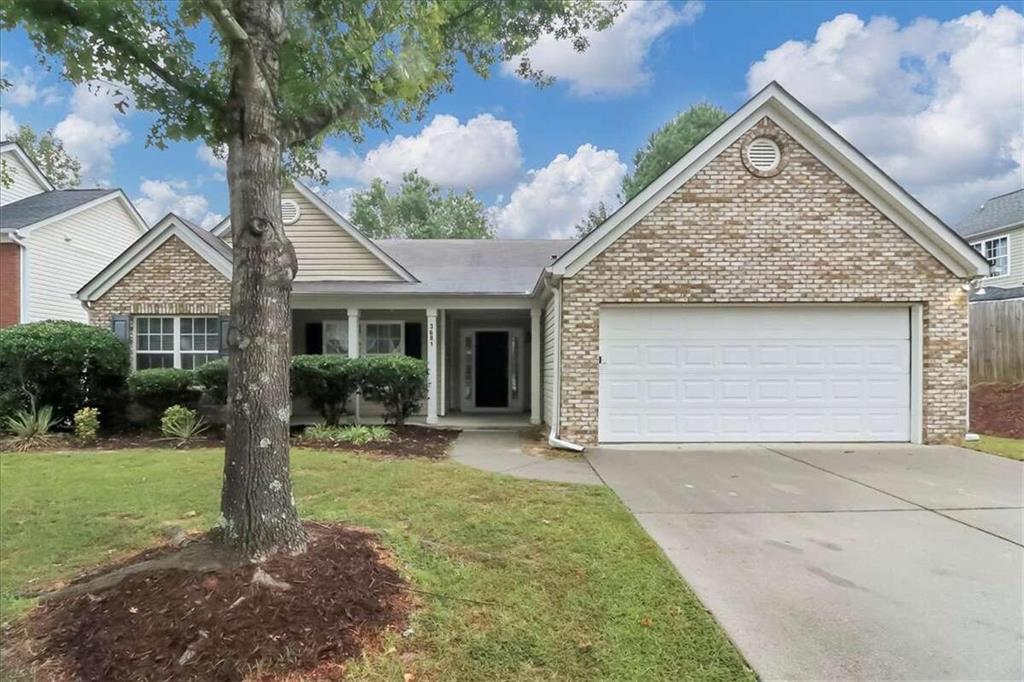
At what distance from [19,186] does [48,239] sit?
386 cm

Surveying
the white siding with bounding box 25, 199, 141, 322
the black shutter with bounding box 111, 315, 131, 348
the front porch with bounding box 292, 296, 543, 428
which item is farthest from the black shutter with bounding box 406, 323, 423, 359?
the white siding with bounding box 25, 199, 141, 322

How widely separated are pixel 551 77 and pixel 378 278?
5651 mm

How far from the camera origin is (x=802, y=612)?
11.7ft

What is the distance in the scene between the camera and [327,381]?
436 inches

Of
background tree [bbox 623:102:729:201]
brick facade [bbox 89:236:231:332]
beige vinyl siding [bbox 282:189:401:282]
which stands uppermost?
background tree [bbox 623:102:729:201]

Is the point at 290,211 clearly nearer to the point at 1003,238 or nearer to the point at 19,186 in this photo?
the point at 19,186

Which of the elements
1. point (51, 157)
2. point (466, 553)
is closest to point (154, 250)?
point (466, 553)

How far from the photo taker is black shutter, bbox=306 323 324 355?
1393 centimetres

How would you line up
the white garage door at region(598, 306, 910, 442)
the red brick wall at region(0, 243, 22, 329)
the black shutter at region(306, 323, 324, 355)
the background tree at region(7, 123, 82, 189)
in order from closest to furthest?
the white garage door at region(598, 306, 910, 442) → the black shutter at region(306, 323, 324, 355) → the red brick wall at region(0, 243, 22, 329) → the background tree at region(7, 123, 82, 189)

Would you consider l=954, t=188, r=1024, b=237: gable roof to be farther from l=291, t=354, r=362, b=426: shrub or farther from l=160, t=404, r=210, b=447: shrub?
l=160, t=404, r=210, b=447: shrub

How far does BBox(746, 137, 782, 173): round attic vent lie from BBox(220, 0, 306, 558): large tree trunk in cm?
797

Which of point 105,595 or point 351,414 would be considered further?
point 351,414

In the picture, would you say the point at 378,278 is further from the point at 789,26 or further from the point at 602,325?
the point at 789,26

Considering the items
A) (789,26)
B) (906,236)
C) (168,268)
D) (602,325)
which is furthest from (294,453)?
(789,26)
